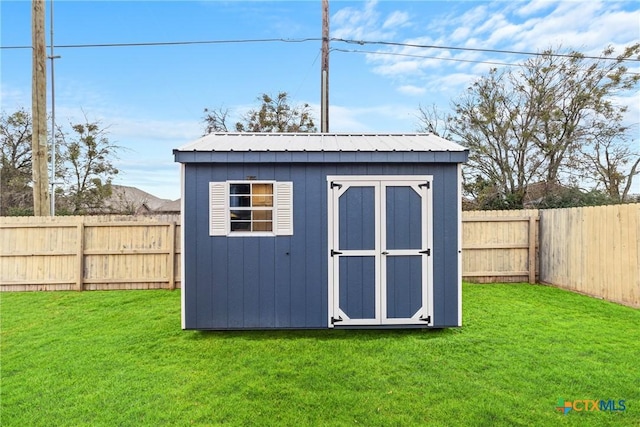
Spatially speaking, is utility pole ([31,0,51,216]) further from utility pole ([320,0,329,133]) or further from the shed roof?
utility pole ([320,0,329,133])

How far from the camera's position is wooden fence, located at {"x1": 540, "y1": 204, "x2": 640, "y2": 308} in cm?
519

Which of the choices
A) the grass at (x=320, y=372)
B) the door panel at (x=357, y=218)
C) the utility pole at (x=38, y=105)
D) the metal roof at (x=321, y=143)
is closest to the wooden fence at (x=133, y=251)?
the utility pole at (x=38, y=105)

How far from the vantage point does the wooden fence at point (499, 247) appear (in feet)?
23.0

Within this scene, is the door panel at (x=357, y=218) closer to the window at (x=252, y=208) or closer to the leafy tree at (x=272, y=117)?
the window at (x=252, y=208)

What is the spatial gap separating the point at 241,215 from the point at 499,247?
5562mm

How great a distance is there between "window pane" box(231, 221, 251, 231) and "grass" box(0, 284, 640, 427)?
4.41 ft

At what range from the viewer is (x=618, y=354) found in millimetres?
3514

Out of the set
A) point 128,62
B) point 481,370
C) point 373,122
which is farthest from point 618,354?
point 128,62

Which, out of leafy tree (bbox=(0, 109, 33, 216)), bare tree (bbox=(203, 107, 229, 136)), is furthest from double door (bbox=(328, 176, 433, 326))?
leafy tree (bbox=(0, 109, 33, 216))

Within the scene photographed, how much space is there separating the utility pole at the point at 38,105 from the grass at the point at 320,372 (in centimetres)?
301

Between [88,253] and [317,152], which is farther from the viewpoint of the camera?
[88,253]

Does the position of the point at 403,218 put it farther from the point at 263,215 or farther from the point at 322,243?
the point at 263,215

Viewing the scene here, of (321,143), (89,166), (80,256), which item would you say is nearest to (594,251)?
(321,143)

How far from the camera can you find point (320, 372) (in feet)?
10.4
